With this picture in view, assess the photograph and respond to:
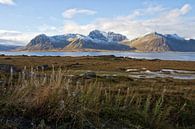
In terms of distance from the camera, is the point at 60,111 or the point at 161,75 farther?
the point at 161,75

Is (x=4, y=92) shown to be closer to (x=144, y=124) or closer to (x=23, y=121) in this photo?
(x=23, y=121)

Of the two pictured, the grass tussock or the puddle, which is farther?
the puddle

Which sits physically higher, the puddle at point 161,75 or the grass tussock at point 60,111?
the grass tussock at point 60,111

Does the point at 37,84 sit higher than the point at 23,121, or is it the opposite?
the point at 37,84

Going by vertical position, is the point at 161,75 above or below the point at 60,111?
below

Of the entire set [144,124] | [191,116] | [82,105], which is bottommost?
[191,116]

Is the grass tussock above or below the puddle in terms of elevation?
above

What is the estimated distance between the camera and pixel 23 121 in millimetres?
6816

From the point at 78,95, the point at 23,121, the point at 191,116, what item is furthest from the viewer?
the point at 191,116

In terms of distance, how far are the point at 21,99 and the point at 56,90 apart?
0.70m

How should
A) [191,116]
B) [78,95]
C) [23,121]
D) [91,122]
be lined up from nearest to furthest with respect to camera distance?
[23,121] < [91,122] < [78,95] < [191,116]

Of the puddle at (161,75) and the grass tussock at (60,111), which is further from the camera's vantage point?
the puddle at (161,75)

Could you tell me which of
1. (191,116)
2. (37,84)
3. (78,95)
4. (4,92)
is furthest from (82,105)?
(191,116)

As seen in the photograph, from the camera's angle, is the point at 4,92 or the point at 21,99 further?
the point at 4,92
